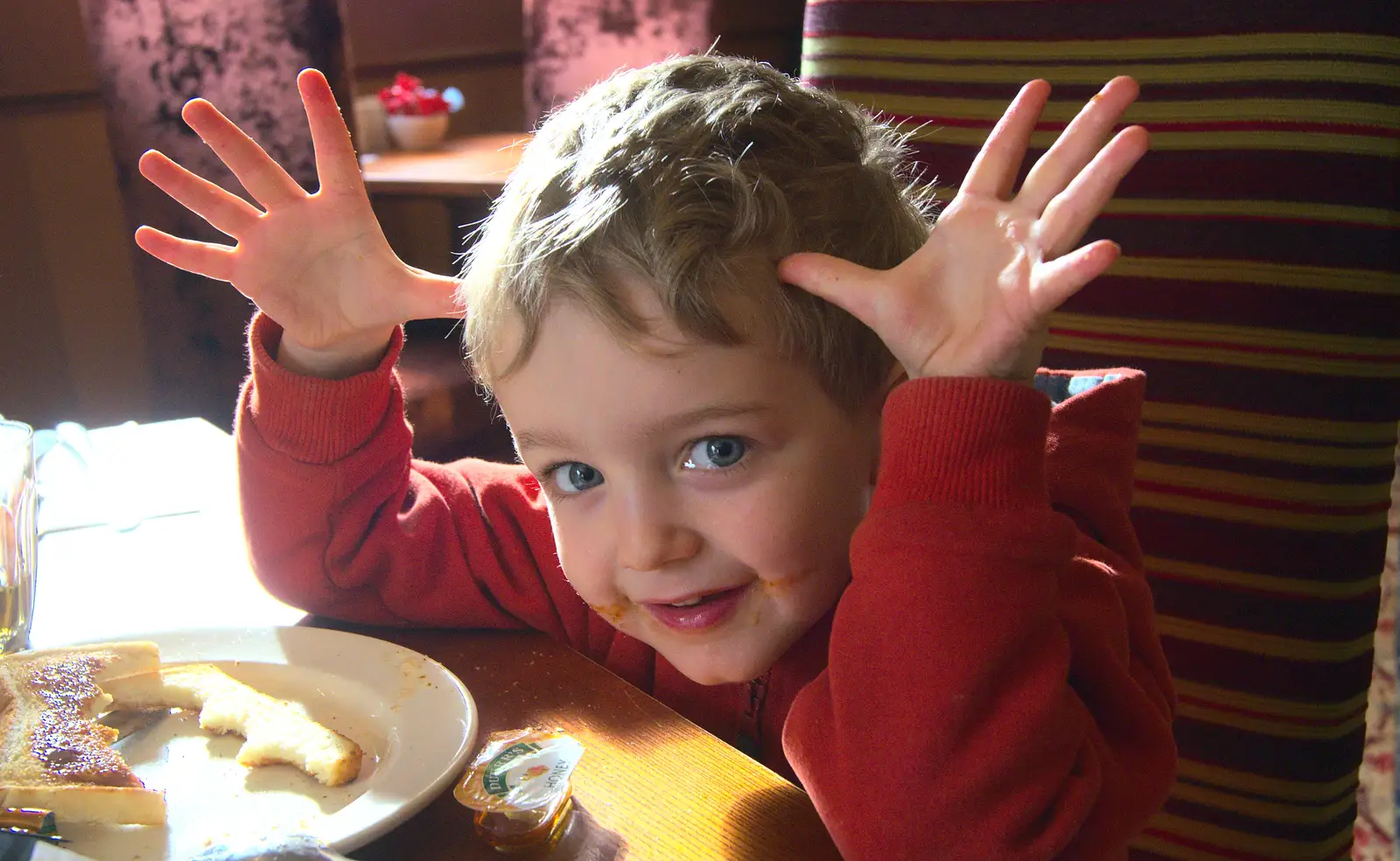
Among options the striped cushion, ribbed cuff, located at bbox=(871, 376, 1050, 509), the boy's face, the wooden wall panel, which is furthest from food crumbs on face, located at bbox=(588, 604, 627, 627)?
the wooden wall panel

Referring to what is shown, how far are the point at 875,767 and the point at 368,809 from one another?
0.93 ft

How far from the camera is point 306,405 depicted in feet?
3.10

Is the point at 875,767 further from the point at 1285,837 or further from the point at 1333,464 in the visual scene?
the point at 1285,837

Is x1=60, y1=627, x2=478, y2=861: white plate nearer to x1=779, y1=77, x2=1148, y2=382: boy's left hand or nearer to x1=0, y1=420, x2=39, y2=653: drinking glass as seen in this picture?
x1=0, y1=420, x2=39, y2=653: drinking glass

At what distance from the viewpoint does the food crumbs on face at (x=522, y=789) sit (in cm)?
62

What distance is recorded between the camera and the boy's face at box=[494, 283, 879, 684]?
70cm

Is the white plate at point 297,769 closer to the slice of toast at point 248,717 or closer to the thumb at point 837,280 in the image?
the slice of toast at point 248,717

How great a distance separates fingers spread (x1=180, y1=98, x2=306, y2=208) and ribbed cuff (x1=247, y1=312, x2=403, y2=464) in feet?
0.37

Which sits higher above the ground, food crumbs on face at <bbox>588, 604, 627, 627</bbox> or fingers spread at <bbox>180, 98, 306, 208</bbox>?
fingers spread at <bbox>180, 98, 306, 208</bbox>

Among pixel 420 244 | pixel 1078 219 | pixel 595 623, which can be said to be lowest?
pixel 420 244

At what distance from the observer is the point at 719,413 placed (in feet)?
2.32

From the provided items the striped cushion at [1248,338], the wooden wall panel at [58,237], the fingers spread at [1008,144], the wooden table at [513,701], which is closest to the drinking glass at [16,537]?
the wooden table at [513,701]

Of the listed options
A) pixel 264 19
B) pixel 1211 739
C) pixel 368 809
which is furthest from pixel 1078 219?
pixel 264 19

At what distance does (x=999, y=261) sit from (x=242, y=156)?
0.58 m
